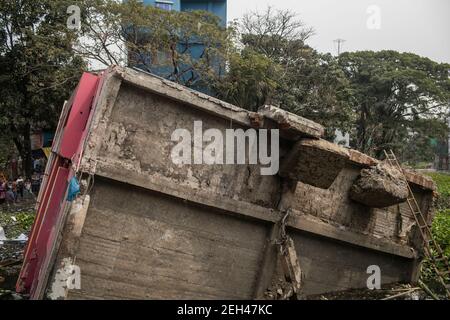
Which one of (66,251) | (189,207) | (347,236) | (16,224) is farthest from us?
(16,224)

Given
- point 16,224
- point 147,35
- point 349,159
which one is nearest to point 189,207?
point 349,159

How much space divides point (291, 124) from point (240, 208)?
87cm

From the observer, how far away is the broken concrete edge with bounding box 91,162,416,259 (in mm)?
3824

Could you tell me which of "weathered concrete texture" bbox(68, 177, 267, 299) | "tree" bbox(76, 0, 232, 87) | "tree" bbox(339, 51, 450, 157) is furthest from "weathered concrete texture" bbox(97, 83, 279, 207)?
"tree" bbox(339, 51, 450, 157)

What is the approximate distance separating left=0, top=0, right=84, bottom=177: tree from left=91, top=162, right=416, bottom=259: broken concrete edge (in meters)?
12.9

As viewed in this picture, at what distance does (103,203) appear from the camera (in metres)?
3.86

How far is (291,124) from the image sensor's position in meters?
4.15

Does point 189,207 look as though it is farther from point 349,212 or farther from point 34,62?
point 34,62

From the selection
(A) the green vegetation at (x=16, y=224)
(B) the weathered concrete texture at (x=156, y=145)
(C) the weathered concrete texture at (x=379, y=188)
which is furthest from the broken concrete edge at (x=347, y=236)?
(A) the green vegetation at (x=16, y=224)

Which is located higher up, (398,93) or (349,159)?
(398,93)
